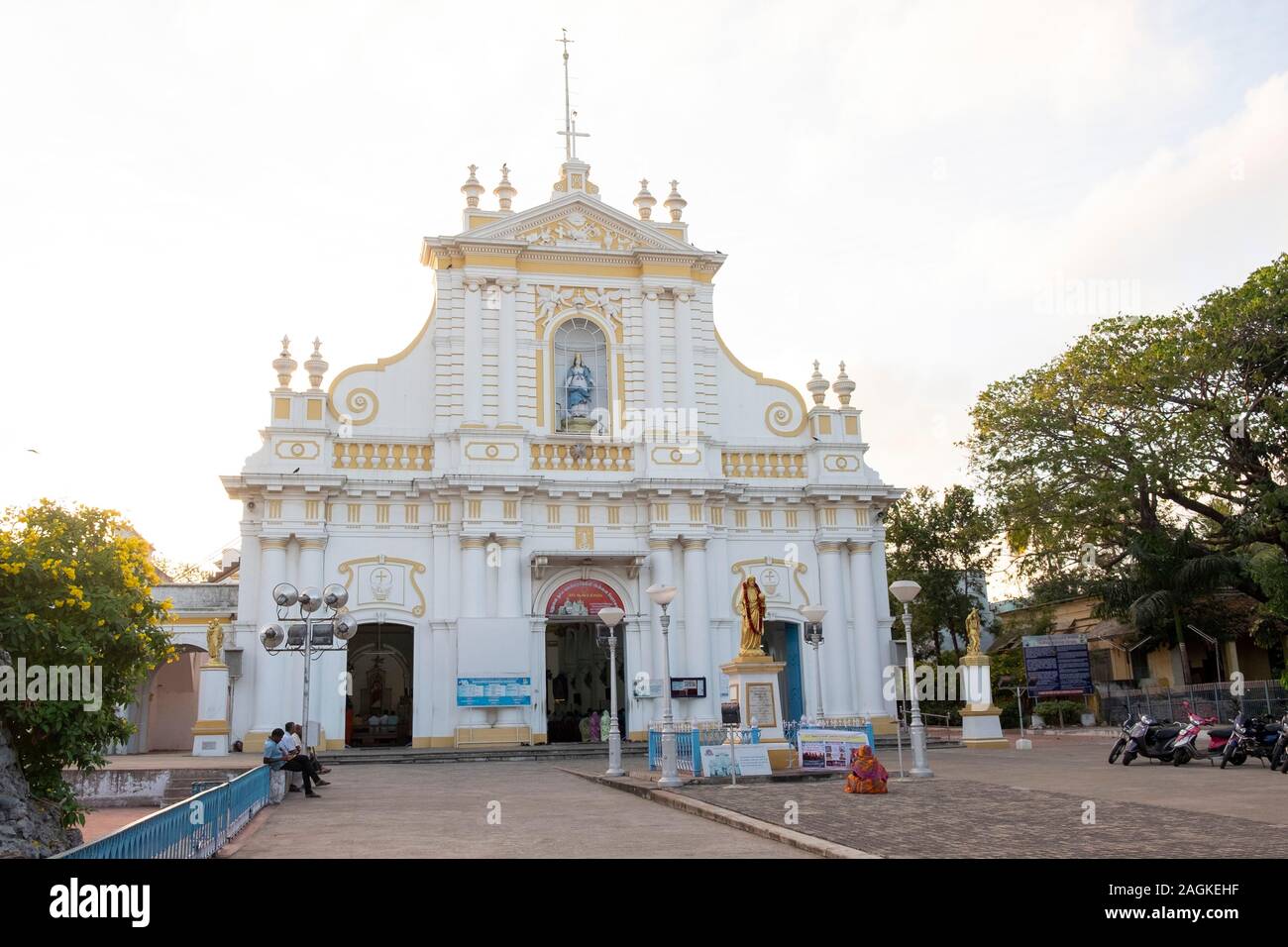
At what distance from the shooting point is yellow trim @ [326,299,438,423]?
2862cm

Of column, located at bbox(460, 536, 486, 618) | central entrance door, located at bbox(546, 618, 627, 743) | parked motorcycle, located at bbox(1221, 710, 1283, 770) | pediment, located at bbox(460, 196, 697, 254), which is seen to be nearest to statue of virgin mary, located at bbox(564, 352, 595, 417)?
pediment, located at bbox(460, 196, 697, 254)

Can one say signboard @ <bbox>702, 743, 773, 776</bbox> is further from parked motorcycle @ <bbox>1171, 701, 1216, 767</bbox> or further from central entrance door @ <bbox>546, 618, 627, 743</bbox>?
central entrance door @ <bbox>546, 618, 627, 743</bbox>

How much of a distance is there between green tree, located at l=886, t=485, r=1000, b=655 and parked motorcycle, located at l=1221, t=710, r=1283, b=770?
1003 inches

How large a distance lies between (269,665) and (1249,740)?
816 inches

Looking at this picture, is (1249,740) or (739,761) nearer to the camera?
(739,761)

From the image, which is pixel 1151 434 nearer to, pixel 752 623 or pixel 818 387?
pixel 818 387

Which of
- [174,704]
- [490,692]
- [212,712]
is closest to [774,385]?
[490,692]

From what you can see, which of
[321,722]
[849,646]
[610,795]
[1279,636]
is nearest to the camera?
[610,795]

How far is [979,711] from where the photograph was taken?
2822cm

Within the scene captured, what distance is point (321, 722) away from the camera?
26.5 meters

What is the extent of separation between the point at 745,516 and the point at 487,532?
23.7ft

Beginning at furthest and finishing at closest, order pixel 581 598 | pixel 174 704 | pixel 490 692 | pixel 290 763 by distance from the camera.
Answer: pixel 174 704, pixel 581 598, pixel 490 692, pixel 290 763
